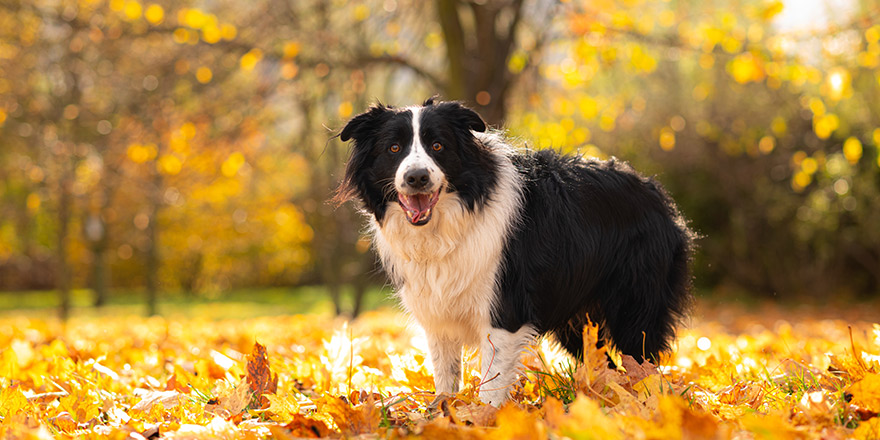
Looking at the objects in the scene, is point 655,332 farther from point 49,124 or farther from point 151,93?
point 49,124

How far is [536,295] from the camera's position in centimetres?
310

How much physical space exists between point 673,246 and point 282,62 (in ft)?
17.5

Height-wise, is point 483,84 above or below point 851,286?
above

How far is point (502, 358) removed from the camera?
3.00m

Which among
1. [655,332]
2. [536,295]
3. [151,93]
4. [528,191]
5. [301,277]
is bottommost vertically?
[301,277]

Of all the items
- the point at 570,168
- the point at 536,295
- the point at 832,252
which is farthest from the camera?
the point at 832,252

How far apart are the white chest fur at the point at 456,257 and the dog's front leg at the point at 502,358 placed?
3.2 inches

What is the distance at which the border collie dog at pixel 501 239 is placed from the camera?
3072mm

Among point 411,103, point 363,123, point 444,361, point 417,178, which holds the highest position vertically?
point 411,103

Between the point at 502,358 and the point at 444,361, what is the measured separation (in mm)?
447

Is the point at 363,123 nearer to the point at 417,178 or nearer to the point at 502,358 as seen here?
the point at 417,178

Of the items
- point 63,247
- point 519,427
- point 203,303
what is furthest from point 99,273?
point 519,427

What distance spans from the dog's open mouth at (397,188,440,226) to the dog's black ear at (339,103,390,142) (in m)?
0.42

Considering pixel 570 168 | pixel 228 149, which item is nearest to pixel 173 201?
pixel 228 149
